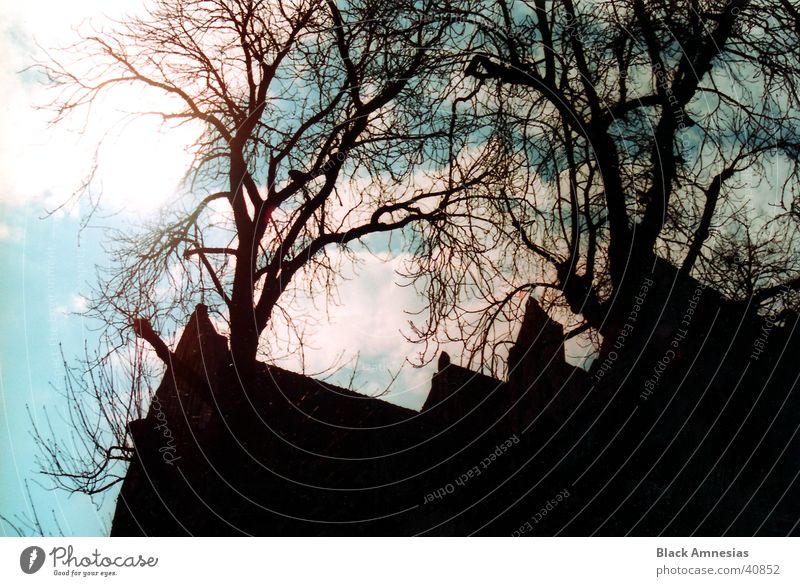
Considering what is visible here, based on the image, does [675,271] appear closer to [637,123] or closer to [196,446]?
[637,123]

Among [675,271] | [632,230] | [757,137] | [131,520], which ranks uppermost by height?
[757,137]

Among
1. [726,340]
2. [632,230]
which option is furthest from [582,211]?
[726,340]

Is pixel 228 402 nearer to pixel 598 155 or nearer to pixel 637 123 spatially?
pixel 598 155

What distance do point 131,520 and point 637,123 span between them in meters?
4.99

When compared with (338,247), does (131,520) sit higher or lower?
lower

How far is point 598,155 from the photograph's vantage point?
4.98 meters

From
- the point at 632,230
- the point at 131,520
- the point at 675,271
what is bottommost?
the point at 131,520

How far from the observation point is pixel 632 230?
494cm

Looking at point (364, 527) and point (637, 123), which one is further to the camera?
point (637, 123)

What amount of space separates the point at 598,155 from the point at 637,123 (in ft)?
1.55
